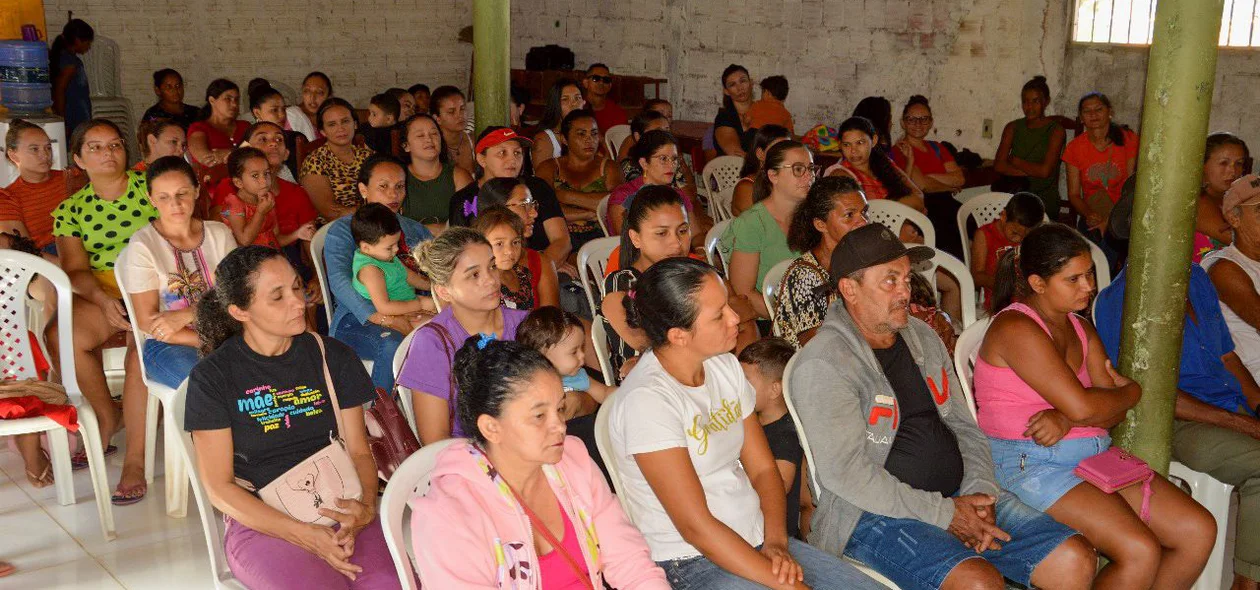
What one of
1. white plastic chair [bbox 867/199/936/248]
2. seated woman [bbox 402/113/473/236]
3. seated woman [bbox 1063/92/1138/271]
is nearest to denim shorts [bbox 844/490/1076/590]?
white plastic chair [bbox 867/199/936/248]

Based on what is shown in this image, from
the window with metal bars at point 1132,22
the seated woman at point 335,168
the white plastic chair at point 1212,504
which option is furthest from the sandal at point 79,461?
the window with metal bars at point 1132,22

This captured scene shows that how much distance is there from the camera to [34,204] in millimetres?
4660

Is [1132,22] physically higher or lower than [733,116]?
higher

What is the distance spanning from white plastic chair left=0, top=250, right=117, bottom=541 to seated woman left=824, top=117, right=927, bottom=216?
3.46 meters

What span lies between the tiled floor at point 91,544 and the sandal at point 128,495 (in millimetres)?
26

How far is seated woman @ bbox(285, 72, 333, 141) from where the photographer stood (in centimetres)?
747

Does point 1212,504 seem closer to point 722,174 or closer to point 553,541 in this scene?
point 553,541

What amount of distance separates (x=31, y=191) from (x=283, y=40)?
6.83 meters

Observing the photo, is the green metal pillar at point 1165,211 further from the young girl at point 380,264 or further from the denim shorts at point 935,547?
the young girl at point 380,264

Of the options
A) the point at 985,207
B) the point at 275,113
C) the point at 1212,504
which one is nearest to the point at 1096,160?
the point at 985,207

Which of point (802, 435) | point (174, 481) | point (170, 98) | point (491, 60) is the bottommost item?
point (174, 481)

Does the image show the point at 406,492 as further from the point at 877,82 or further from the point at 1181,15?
the point at 877,82

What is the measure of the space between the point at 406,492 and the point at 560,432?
0.38 meters

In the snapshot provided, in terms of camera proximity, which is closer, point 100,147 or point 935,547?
point 935,547
